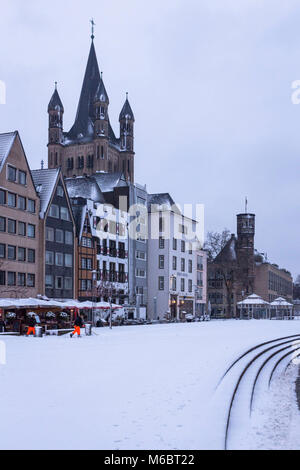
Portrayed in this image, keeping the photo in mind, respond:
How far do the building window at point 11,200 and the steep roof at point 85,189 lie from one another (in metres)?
21.0

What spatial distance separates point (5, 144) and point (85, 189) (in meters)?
22.7

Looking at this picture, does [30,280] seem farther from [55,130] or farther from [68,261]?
[55,130]

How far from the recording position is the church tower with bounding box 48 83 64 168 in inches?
5241

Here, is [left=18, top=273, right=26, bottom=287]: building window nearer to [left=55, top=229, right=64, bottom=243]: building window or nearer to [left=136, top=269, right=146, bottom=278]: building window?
[left=55, top=229, right=64, bottom=243]: building window

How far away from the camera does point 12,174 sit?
187 ft

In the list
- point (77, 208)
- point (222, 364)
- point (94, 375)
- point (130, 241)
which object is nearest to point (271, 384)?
point (222, 364)

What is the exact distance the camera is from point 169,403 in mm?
15047

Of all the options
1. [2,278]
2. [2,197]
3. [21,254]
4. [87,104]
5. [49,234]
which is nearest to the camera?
[2,278]

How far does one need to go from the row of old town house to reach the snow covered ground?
96.7 ft

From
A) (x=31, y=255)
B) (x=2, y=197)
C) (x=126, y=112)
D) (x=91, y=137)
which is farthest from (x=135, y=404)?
(x=126, y=112)

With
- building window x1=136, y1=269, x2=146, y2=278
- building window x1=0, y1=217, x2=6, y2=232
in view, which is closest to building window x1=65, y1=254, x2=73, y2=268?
building window x1=0, y1=217, x2=6, y2=232

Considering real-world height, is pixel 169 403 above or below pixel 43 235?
below
